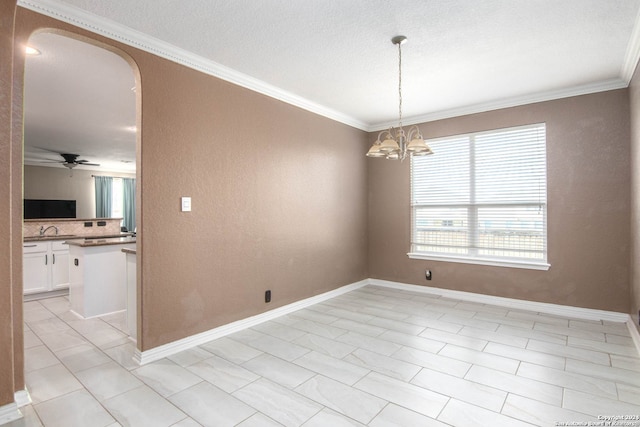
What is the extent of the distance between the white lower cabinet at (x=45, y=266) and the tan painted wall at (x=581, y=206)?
6.10 m

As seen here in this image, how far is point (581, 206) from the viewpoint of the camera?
3746 millimetres

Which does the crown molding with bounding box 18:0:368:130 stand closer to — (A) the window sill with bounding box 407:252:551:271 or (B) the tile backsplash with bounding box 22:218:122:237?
(A) the window sill with bounding box 407:252:551:271

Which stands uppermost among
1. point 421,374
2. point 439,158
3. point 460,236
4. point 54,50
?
point 54,50

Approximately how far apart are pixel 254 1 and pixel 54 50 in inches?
76.4

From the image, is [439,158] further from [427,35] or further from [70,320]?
[70,320]

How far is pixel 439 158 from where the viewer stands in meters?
4.82

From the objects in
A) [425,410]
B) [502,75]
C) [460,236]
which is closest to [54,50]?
A: [425,410]

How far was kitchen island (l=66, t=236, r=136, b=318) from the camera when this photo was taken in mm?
3865

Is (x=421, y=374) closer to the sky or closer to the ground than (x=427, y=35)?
closer to the ground

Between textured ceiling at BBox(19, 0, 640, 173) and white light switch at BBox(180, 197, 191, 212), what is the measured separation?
1244 mm

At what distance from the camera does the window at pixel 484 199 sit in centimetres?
406

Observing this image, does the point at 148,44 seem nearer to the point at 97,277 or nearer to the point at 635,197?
the point at 97,277

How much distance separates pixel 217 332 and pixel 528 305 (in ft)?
12.2

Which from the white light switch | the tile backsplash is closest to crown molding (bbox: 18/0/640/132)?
the white light switch
